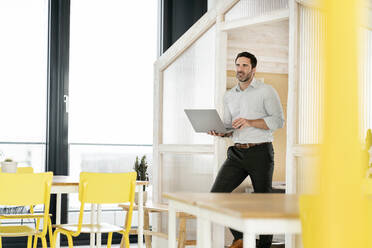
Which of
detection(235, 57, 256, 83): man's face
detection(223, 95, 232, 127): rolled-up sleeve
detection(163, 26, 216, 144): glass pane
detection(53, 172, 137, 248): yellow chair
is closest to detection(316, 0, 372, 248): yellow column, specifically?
detection(53, 172, 137, 248): yellow chair

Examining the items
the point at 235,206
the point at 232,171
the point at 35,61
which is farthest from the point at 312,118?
the point at 35,61

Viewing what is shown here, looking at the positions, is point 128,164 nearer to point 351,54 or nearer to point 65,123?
point 65,123

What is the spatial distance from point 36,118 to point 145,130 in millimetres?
1279

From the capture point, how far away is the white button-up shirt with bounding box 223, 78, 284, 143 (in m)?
4.47

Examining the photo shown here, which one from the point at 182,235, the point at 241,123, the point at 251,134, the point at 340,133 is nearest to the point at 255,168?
the point at 251,134

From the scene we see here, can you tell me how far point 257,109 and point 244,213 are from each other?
3040mm

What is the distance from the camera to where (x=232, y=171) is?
4539 mm

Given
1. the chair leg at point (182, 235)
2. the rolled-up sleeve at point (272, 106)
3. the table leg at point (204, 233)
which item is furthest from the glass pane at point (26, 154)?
the table leg at point (204, 233)

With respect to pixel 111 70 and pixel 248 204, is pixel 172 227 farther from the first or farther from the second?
pixel 111 70

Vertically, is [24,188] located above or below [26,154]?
below

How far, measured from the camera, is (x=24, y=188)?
11.6 feet

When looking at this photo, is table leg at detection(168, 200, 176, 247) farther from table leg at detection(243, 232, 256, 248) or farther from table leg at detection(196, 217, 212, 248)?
table leg at detection(243, 232, 256, 248)

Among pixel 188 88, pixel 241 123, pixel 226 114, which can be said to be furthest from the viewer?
pixel 188 88

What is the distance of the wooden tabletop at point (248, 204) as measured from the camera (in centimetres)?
159
